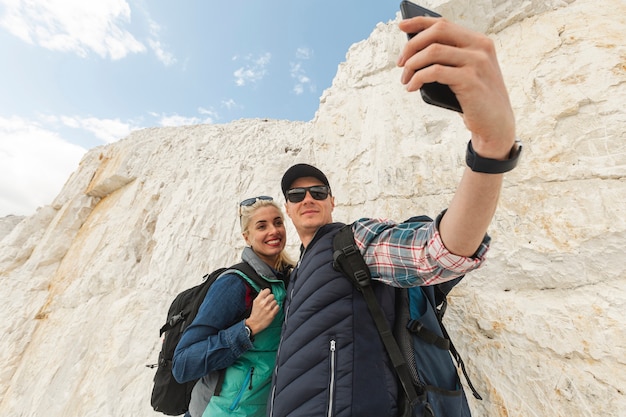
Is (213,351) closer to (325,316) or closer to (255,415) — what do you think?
(255,415)

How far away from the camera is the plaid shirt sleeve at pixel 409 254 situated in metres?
1.40

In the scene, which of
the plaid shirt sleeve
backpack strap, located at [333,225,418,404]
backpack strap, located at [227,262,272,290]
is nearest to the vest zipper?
backpack strap, located at [333,225,418,404]

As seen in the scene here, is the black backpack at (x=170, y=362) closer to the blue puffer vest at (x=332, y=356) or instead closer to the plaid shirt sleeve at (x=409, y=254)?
the blue puffer vest at (x=332, y=356)

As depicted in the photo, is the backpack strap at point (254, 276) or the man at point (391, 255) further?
the backpack strap at point (254, 276)

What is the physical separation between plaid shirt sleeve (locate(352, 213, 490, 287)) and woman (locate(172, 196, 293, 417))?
112 centimetres

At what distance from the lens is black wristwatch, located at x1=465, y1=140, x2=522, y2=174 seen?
3.64 feet

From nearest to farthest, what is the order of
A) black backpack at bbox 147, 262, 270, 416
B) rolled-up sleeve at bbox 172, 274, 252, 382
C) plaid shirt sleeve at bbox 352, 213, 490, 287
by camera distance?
1. plaid shirt sleeve at bbox 352, 213, 490, 287
2. rolled-up sleeve at bbox 172, 274, 252, 382
3. black backpack at bbox 147, 262, 270, 416

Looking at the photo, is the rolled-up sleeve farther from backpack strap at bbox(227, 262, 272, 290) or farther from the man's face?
the man's face

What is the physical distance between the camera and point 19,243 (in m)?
13.2

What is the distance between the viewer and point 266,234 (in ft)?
10.5

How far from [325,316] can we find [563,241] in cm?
298

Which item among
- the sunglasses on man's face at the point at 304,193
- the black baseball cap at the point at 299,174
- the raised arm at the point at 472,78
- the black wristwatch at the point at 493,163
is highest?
the black baseball cap at the point at 299,174

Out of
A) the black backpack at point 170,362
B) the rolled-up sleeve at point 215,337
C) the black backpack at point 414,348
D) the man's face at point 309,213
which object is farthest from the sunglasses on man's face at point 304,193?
the rolled-up sleeve at point 215,337

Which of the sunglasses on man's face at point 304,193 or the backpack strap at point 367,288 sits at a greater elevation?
the sunglasses on man's face at point 304,193
